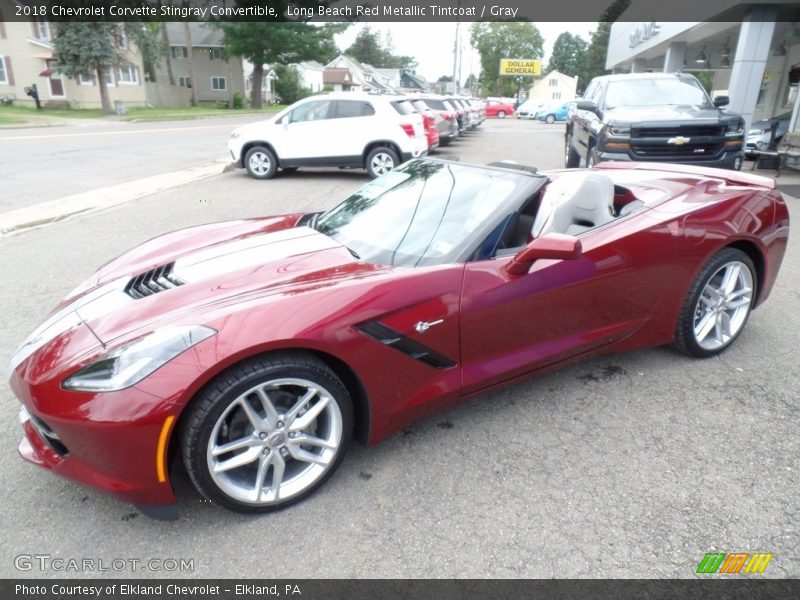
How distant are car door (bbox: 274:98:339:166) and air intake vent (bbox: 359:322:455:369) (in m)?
9.19

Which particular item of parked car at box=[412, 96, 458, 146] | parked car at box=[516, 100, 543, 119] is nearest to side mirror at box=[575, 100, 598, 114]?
parked car at box=[412, 96, 458, 146]

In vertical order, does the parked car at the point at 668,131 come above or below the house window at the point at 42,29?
below

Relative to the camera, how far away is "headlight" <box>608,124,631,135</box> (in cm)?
848

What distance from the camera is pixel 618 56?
1291 inches

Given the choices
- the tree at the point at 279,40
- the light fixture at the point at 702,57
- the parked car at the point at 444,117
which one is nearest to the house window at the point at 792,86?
the light fixture at the point at 702,57

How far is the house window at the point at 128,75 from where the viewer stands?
39.8 meters

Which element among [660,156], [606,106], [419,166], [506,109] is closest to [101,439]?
[419,166]

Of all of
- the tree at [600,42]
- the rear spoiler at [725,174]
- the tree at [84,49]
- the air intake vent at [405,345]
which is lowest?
the air intake vent at [405,345]

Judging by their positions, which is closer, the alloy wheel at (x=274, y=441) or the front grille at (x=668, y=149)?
the alloy wheel at (x=274, y=441)

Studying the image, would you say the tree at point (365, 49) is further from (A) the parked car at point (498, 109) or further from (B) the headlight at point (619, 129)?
(B) the headlight at point (619, 129)

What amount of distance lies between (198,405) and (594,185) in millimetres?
2473

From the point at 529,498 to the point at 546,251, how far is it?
109 centimetres

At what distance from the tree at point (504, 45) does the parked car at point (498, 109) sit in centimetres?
4776

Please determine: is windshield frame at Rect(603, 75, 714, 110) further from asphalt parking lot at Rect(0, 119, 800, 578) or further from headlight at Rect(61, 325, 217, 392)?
headlight at Rect(61, 325, 217, 392)
